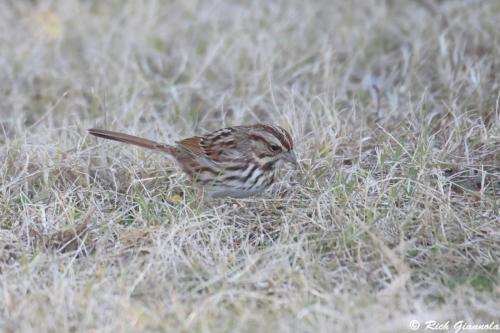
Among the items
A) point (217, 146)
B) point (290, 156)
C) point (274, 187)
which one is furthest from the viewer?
point (274, 187)

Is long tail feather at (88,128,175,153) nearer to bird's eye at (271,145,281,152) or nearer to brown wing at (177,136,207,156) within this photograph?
brown wing at (177,136,207,156)

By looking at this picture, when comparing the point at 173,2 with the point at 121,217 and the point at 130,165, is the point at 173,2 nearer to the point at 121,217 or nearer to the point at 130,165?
the point at 130,165

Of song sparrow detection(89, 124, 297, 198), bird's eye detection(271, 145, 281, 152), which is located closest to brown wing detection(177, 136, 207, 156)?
song sparrow detection(89, 124, 297, 198)

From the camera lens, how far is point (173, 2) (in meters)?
9.02

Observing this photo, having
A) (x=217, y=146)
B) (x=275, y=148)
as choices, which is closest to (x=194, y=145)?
(x=217, y=146)

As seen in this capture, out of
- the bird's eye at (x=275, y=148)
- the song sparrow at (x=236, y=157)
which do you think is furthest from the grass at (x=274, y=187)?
the bird's eye at (x=275, y=148)

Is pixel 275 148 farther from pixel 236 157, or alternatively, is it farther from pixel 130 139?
pixel 130 139

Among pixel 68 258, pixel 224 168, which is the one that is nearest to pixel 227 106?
pixel 224 168

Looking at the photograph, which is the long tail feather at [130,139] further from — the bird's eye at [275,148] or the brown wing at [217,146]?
the bird's eye at [275,148]

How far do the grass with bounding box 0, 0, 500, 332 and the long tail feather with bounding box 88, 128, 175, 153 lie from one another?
0.19m

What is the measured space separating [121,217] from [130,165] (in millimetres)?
734

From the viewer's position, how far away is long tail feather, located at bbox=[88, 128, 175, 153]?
561 cm

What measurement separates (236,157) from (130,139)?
706 millimetres

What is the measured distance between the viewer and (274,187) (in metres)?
5.71
